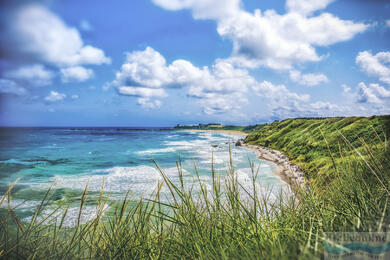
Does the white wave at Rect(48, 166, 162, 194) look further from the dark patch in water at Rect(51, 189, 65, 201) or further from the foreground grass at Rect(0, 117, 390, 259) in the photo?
the foreground grass at Rect(0, 117, 390, 259)

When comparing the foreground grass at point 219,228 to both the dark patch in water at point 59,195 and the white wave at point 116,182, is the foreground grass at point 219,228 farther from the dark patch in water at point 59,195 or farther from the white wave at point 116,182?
the dark patch in water at point 59,195

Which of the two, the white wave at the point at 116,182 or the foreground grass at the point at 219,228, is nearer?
the foreground grass at the point at 219,228

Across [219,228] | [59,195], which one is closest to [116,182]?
[59,195]

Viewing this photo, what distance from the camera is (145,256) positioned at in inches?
76.2

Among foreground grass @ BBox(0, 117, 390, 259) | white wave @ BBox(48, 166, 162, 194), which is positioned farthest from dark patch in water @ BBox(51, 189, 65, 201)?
foreground grass @ BBox(0, 117, 390, 259)

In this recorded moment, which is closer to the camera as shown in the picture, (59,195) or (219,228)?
(219,228)

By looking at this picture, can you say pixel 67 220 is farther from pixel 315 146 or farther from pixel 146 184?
pixel 315 146

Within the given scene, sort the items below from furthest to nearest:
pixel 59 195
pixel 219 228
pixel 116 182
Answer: pixel 116 182
pixel 59 195
pixel 219 228

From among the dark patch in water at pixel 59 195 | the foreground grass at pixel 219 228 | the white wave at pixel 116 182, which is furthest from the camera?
the white wave at pixel 116 182

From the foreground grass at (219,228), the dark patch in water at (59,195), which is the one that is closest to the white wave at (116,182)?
the dark patch in water at (59,195)

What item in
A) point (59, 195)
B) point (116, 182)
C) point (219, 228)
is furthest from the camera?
point (116, 182)

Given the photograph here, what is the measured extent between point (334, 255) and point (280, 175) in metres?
16.0

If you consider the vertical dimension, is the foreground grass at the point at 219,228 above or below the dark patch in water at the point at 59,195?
above

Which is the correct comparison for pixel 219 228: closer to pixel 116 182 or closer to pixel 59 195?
pixel 59 195
